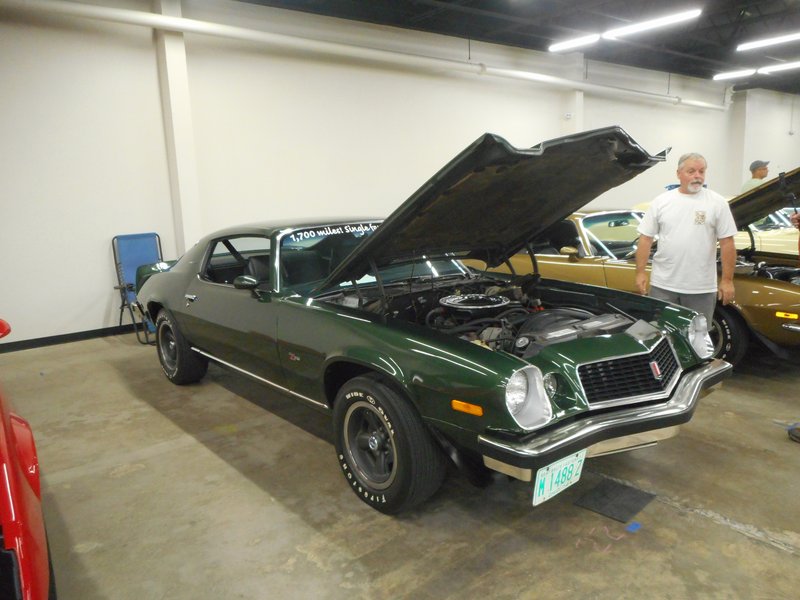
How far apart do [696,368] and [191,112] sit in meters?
6.21

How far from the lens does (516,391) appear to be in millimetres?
2053

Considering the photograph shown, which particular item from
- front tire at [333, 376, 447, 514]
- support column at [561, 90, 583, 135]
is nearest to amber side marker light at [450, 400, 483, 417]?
front tire at [333, 376, 447, 514]

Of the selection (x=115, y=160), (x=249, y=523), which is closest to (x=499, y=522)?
(x=249, y=523)

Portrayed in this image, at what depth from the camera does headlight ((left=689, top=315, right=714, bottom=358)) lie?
2.73m

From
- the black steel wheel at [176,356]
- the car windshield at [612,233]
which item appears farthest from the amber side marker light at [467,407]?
the car windshield at [612,233]

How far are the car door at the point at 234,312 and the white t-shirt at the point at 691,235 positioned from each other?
250 centimetres

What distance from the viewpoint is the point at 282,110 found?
7.33m

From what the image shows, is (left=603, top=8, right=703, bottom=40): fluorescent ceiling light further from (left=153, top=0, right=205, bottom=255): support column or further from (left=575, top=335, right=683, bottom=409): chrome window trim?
(left=575, top=335, right=683, bottom=409): chrome window trim

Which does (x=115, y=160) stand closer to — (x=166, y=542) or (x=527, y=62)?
(x=166, y=542)

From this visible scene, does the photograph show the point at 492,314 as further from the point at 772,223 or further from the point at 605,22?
the point at 605,22

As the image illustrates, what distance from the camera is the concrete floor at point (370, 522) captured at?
2070 millimetres

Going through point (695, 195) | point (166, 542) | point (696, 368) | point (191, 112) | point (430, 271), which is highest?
point (191, 112)

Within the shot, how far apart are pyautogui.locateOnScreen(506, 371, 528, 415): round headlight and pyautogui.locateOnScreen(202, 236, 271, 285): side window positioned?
221 cm

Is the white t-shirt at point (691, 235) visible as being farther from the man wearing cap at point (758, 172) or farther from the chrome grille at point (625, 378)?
the man wearing cap at point (758, 172)
